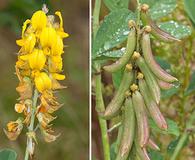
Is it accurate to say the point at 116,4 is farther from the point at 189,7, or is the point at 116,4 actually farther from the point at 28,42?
the point at 28,42

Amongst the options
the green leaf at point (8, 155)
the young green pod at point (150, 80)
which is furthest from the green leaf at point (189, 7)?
the green leaf at point (8, 155)

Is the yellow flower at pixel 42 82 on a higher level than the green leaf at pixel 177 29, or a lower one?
lower

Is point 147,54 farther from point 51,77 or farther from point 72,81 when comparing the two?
point 72,81

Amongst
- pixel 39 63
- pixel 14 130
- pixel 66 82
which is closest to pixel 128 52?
pixel 39 63

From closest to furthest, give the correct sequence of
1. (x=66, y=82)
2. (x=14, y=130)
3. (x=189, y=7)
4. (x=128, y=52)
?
(x=128, y=52) → (x=14, y=130) → (x=189, y=7) → (x=66, y=82)

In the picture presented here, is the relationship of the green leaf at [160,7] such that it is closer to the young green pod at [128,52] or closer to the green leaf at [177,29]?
the green leaf at [177,29]

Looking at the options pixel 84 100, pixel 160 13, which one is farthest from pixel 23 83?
pixel 84 100
